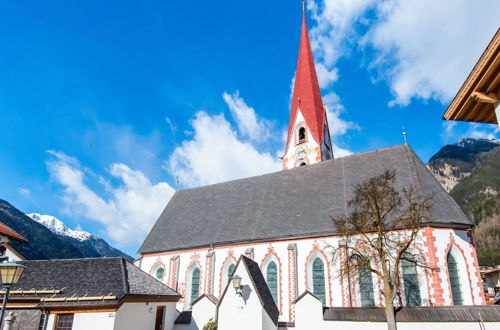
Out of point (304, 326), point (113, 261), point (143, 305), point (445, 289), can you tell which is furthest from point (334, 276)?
point (113, 261)

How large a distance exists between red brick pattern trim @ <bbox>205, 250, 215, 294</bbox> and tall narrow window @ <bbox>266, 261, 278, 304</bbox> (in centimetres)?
406

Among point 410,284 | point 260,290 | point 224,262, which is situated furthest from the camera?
point 224,262

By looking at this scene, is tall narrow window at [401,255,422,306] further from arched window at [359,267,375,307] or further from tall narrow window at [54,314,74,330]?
tall narrow window at [54,314,74,330]

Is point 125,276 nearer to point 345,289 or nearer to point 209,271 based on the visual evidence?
point 209,271

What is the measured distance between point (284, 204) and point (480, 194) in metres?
140

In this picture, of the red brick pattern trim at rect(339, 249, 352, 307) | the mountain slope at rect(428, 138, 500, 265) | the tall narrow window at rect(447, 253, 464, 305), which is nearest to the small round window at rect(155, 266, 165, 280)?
the red brick pattern trim at rect(339, 249, 352, 307)

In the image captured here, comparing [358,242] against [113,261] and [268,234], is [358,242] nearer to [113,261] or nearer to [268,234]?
[268,234]

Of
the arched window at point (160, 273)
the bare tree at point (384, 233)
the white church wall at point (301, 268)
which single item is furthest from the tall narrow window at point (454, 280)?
the arched window at point (160, 273)

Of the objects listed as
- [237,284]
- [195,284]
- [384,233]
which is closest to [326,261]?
[384,233]

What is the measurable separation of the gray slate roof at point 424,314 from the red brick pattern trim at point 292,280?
4.19 m

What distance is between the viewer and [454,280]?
17.2 metres

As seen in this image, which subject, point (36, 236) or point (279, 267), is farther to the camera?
point (36, 236)

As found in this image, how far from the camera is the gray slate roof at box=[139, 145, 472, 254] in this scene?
69.6 ft

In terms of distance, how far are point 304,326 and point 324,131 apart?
22113 millimetres
